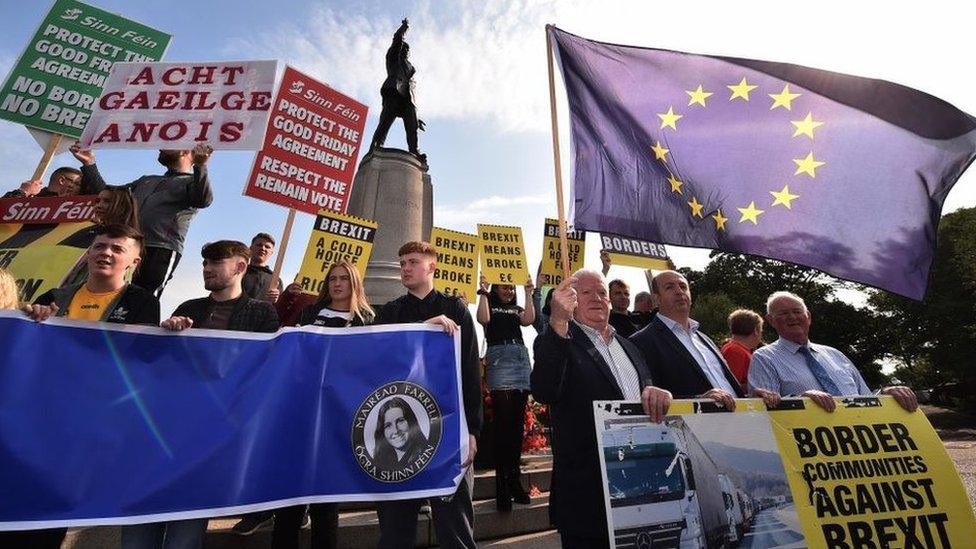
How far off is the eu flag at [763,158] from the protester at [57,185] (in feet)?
16.5

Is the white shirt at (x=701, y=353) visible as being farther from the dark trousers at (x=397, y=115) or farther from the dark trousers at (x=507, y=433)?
the dark trousers at (x=397, y=115)

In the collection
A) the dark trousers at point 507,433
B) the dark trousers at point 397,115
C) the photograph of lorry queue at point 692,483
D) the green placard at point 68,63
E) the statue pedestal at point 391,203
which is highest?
the dark trousers at point 397,115

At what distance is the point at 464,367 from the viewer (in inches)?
121

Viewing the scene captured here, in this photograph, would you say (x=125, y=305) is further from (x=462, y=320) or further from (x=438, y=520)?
(x=438, y=520)

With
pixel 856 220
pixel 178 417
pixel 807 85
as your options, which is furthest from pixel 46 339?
pixel 807 85

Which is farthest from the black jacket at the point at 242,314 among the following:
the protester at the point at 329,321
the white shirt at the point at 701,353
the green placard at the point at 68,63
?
the green placard at the point at 68,63

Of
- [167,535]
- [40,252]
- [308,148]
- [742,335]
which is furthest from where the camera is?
[308,148]

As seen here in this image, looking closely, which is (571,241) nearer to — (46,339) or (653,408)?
(653,408)

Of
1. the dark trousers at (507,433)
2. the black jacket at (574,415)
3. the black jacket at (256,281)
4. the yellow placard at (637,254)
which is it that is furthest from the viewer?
the yellow placard at (637,254)

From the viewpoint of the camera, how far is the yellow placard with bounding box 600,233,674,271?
766 cm

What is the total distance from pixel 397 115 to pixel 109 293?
34.3 ft

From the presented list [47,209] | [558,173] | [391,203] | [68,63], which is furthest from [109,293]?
[391,203]

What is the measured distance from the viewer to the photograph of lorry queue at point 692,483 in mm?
2217

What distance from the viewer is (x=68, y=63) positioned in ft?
17.7
